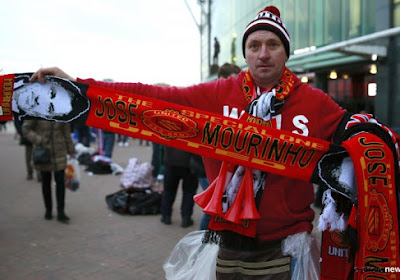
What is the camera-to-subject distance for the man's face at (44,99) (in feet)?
7.79

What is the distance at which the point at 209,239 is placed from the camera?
2365mm

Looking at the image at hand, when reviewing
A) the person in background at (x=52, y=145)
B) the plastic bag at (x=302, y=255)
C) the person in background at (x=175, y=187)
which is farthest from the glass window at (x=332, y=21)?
the plastic bag at (x=302, y=255)

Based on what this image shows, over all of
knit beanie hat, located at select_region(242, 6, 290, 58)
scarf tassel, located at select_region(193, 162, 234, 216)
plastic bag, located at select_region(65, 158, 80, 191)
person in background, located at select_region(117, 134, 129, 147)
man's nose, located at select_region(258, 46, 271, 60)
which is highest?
knit beanie hat, located at select_region(242, 6, 290, 58)

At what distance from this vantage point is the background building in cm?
916

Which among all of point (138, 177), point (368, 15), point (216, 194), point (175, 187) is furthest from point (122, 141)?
point (216, 194)

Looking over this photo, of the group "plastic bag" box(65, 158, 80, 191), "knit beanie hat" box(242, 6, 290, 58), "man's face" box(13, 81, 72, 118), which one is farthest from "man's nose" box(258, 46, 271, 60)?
"plastic bag" box(65, 158, 80, 191)

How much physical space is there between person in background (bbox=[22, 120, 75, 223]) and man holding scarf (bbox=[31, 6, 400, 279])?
368cm

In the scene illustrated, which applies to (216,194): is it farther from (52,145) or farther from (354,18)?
(354,18)

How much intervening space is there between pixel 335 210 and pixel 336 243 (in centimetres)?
20

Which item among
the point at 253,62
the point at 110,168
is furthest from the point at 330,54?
the point at 253,62

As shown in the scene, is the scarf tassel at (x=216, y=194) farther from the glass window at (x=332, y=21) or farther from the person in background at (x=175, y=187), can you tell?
the glass window at (x=332, y=21)

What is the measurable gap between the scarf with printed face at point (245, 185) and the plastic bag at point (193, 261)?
0.33m

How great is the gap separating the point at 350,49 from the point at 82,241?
754 cm

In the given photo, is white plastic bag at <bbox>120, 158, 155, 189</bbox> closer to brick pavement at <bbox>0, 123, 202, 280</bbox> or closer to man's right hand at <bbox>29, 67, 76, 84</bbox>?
brick pavement at <bbox>0, 123, 202, 280</bbox>
